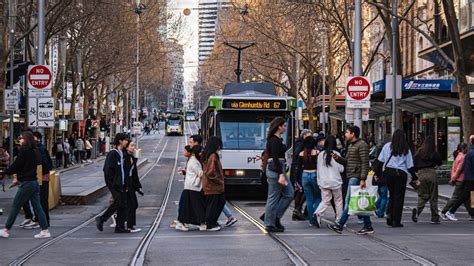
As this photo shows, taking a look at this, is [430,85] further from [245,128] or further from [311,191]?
[311,191]

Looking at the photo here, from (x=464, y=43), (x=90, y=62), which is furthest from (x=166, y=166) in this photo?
(x=464, y=43)

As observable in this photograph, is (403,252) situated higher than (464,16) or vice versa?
(464,16)

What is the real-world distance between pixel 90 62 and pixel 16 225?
39731mm

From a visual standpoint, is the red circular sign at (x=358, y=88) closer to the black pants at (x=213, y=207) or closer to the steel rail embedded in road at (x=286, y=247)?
the steel rail embedded in road at (x=286, y=247)

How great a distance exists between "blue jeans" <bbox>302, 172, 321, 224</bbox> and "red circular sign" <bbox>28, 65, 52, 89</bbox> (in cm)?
866

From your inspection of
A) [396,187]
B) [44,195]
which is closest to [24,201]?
[44,195]

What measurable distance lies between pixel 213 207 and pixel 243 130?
8.89 meters

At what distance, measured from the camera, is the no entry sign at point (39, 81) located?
2138 centimetres

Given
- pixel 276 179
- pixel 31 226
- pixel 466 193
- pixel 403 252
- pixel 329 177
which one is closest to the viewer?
pixel 403 252

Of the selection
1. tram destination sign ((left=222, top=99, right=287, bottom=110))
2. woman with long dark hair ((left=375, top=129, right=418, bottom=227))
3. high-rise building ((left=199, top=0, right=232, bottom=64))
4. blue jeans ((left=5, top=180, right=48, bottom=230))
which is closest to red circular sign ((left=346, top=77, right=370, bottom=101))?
tram destination sign ((left=222, top=99, right=287, bottom=110))

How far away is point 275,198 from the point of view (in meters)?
14.4

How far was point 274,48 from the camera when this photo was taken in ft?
182

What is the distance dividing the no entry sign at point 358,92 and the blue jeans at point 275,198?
1031 centimetres

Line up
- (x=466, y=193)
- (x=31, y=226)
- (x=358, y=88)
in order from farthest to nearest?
(x=358, y=88) → (x=466, y=193) → (x=31, y=226)
